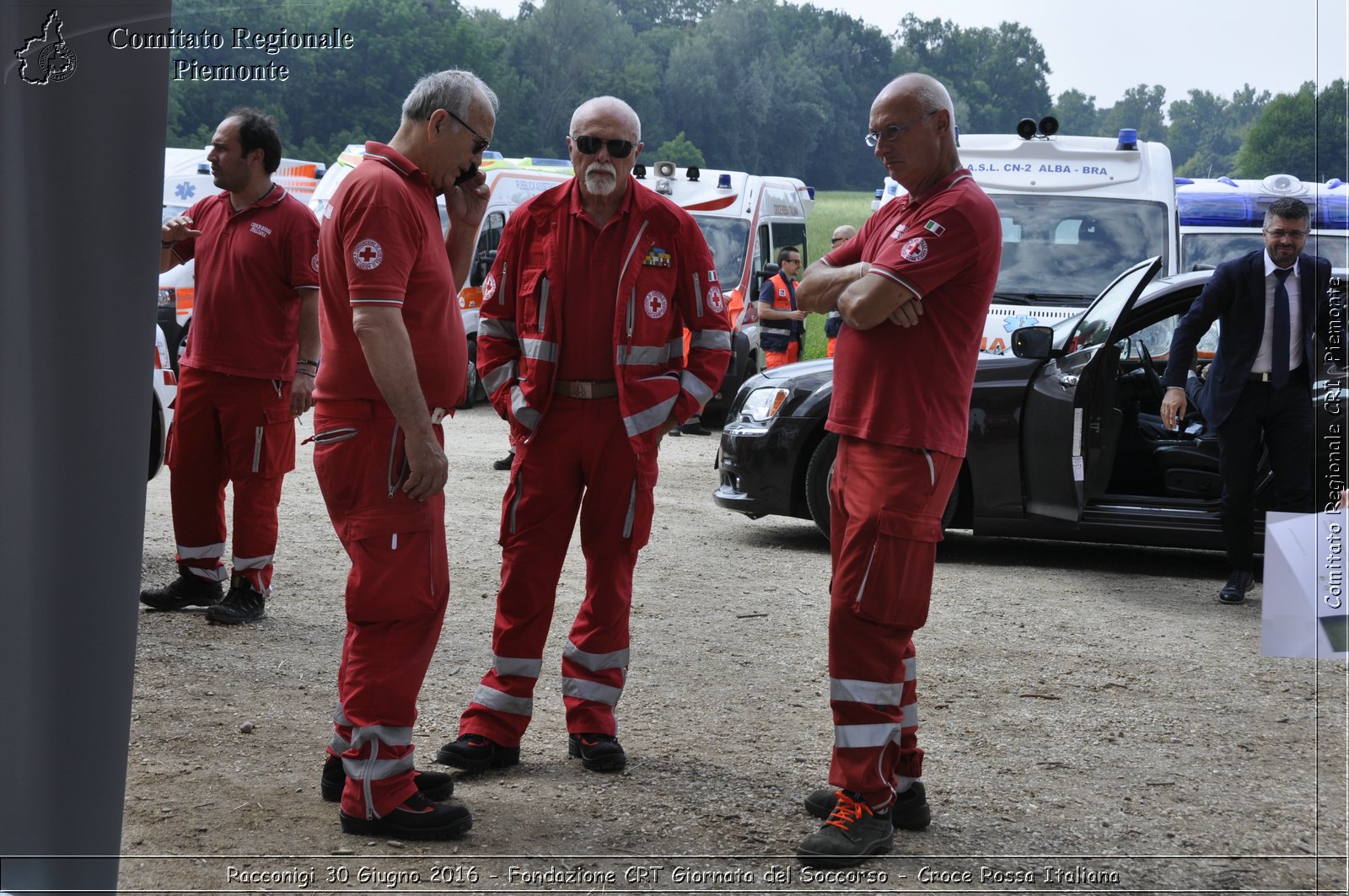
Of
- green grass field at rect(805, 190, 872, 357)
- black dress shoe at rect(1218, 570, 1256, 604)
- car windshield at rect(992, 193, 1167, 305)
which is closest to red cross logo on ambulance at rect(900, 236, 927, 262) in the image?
black dress shoe at rect(1218, 570, 1256, 604)

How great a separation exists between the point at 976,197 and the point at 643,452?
4.30ft

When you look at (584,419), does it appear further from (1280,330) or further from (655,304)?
(1280,330)

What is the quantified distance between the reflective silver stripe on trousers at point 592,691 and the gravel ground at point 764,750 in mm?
215

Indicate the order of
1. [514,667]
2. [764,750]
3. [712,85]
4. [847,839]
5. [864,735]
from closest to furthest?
[847,839]
[864,735]
[514,667]
[764,750]
[712,85]

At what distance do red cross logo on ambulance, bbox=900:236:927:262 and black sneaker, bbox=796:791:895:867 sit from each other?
1.50 metres

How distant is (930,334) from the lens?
3811 millimetres

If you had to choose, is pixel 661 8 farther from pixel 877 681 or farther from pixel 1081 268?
pixel 877 681

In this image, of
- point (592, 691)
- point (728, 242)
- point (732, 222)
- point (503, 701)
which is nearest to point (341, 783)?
point (503, 701)

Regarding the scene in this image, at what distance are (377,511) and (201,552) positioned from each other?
283cm

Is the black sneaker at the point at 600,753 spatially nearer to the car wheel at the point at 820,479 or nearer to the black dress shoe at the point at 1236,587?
the car wheel at the point at 820,479

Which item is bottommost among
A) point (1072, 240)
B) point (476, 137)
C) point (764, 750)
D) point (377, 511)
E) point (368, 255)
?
point (764, 750)

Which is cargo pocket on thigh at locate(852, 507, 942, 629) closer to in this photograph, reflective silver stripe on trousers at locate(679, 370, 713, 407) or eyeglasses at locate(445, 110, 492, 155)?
reflective silver stripe on trousers at locate(679, 370, 713, 407)

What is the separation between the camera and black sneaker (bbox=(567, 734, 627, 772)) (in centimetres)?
433

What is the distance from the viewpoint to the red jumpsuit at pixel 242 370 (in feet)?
19.2
